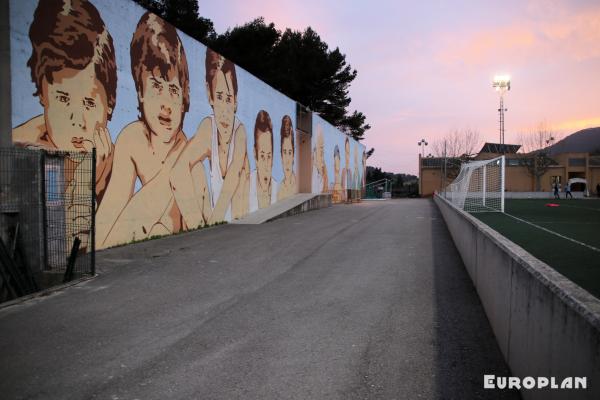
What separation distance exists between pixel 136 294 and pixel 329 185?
3267 centimetres

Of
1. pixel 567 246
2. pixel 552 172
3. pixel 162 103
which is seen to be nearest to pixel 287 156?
pixel 162 103

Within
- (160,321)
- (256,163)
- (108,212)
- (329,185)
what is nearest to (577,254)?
(160,321)

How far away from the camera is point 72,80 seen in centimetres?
1051

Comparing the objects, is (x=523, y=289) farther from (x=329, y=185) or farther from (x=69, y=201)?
(x=329, y=185)

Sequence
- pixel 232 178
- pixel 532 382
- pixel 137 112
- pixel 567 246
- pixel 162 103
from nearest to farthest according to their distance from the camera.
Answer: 1. pixel 532 382
2. pixel 567 246
3. pixel 137 112
4. pixel 162 103
5. pixel 232 178

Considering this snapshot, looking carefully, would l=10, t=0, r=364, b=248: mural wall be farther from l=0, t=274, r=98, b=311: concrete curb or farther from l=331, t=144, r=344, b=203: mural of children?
l=331, t=144, r=344, b=203: mural of children

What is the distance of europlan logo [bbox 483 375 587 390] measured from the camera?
2471mm

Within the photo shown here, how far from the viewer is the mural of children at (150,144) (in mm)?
12117

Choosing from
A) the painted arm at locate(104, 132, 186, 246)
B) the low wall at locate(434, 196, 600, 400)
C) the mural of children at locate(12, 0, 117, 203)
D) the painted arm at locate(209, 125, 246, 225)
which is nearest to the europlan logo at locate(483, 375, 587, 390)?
the low wall at locate(434, 196, 600, 400)

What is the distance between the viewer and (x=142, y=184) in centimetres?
1314

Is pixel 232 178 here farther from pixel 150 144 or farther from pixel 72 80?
pixel 72 80

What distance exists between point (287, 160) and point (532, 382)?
24.9m

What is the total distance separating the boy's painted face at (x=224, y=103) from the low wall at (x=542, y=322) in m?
14.3

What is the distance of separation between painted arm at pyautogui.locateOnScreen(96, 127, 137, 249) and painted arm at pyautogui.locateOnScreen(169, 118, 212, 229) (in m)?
2.26
